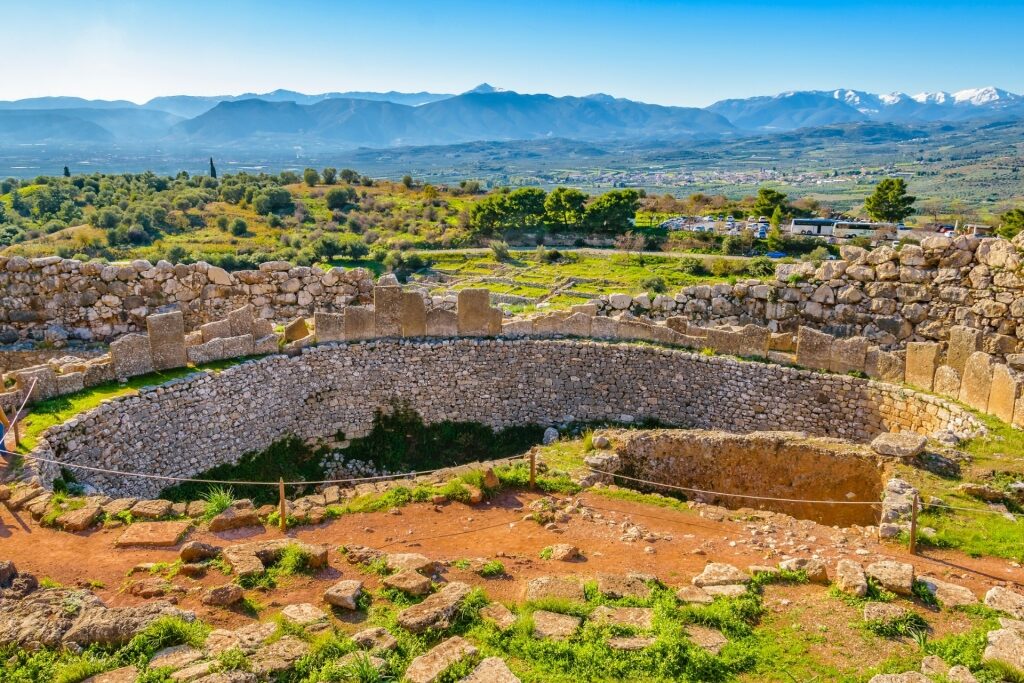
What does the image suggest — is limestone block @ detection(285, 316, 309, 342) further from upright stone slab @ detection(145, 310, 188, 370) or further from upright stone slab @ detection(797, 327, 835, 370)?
upright stone slab @ detection(797, 327, 835, 370)

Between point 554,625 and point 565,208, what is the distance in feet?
239

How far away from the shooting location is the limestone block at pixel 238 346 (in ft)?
47.5

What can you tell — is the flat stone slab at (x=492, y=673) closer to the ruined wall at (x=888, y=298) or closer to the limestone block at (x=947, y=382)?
the limestone block at (x=947, y=382)

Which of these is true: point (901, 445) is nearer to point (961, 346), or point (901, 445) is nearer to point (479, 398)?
point (961, 346)

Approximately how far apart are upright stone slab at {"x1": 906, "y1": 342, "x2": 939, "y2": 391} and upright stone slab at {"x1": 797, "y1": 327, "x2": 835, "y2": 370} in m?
1.47

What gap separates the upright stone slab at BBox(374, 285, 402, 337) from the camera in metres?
15.8

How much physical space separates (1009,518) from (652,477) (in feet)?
18.6

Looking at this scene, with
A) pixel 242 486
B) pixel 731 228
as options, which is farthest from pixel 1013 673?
pixel 731 228

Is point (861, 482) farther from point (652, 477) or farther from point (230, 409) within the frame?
point (230, 409)

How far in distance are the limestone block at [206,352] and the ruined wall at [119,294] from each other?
3.21 meters

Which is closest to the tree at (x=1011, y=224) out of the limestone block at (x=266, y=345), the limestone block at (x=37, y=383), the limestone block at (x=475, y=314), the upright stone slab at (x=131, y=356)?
the limestone block at (x=475, y=314)

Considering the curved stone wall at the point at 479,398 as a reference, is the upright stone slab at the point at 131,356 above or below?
above

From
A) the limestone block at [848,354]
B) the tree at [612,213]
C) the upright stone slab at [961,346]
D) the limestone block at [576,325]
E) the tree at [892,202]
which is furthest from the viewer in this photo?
the tree at [612,213]

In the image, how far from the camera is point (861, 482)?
476 inches
